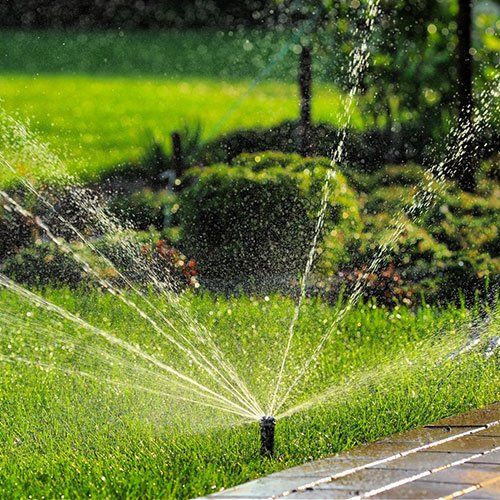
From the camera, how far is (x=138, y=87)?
17.5 m

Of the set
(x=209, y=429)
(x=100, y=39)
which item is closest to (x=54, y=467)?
(x=209, y=429)

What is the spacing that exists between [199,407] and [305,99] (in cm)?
542

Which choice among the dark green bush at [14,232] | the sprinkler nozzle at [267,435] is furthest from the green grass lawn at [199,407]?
the dark green bush at [14,232]

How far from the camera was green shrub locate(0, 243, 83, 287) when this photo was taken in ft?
23.6

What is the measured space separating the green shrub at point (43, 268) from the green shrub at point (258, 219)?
737 millimetres

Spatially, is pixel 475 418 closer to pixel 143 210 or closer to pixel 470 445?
pixel 470 445

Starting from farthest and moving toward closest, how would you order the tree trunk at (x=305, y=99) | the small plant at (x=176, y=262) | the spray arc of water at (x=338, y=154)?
the tree trunk at (x=305, y=99) → the small plant at (x=176, y=262) → the spray arc of water at (x=338, y=154)

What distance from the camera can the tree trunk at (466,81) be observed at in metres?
8.00

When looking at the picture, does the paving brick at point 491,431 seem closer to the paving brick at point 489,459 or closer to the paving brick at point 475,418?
the paving brick at point 475,418

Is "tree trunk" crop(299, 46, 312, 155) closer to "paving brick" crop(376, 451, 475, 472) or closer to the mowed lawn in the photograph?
the mowed lawn

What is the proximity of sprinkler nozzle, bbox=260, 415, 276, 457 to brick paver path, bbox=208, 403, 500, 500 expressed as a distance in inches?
11.2

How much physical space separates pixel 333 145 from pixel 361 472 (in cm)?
613

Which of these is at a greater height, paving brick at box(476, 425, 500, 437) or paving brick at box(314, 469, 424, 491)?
paving brick at box(476, 425, 500, 437)

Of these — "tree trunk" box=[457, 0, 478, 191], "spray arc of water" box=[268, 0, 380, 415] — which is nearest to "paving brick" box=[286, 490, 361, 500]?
"spray arc of water" box=[268, 0, 380, 415]
